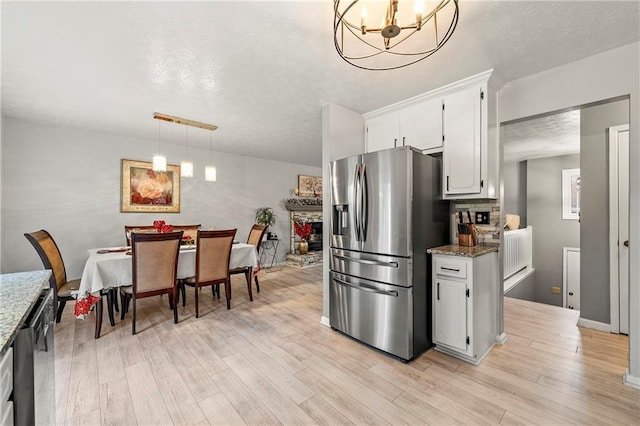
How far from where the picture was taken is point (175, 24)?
5.66 ft

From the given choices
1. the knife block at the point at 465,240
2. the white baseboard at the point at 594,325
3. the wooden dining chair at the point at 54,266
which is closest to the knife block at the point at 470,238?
the knife block at the point at 465,240

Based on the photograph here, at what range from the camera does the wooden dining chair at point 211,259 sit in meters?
3.06

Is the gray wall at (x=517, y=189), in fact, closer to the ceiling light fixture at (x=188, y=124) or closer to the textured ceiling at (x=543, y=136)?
the textured ceiling at (x=543, y=136)

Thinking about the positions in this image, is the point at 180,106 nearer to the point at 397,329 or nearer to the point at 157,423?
the point at 157,423

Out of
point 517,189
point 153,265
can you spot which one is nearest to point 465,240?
point 153,265

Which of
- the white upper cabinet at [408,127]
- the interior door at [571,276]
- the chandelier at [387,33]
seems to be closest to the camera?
the chandelier at [387,33]

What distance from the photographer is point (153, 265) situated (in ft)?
8.85

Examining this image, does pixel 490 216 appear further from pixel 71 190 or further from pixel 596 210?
pixel 71 190

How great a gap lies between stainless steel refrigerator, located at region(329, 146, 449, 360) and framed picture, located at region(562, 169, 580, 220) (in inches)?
183

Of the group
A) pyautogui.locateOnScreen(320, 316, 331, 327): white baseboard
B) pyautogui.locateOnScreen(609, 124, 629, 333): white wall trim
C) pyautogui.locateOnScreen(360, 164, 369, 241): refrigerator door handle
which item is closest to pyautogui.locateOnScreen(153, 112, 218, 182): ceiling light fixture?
pyautogui.locateOnScreen(360, 164, 369, 241): refrigerator door handle

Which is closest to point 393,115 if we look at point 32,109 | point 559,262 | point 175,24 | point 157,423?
point 175,24

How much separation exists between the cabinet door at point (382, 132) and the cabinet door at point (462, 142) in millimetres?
583

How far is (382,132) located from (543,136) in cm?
305

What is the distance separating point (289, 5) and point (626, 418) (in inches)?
123
